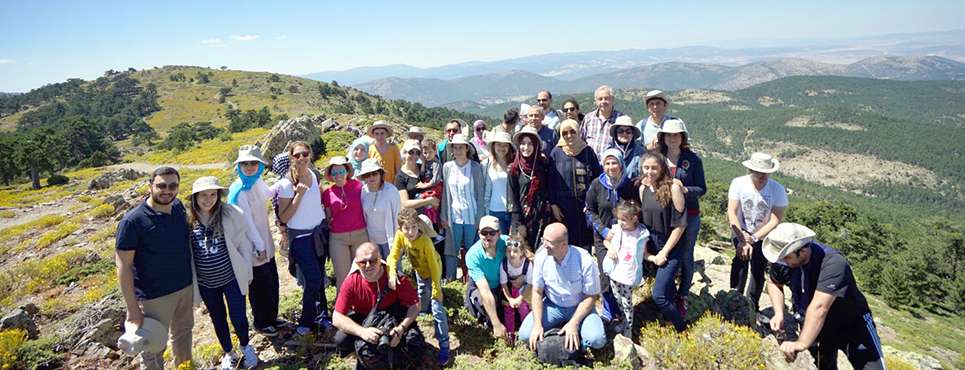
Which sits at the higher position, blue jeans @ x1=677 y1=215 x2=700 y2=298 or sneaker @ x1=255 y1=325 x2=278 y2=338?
blue jeans @ x1=677 y1=215 x2=700 y2=298

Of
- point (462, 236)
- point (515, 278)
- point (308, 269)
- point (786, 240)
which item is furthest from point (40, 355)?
point (786, 240)

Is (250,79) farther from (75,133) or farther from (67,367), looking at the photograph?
(67,367)

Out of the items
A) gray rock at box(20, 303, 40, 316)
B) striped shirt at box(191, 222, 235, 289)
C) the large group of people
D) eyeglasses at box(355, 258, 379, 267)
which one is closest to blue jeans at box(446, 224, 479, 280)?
the large group of people

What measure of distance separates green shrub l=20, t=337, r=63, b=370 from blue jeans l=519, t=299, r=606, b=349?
616 cm

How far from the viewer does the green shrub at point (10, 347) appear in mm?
5250

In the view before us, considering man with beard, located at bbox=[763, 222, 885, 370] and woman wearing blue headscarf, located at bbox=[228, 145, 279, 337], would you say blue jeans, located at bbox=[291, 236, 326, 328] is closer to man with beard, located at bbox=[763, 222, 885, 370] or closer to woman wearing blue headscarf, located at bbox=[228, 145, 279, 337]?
woman wearing blue headscarf, located at bbox=[228, 145, 279, 337]

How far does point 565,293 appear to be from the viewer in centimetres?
444

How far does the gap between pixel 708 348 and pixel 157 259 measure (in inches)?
213

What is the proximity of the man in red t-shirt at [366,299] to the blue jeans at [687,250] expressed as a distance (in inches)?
122

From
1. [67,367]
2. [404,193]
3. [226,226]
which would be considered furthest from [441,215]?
[67,367]

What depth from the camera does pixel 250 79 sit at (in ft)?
296

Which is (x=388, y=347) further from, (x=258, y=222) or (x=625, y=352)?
(x=625, y=352)

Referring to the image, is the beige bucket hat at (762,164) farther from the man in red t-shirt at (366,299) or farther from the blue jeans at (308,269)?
the blue jeans at (308,269)

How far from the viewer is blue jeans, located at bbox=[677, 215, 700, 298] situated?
4801 mm
